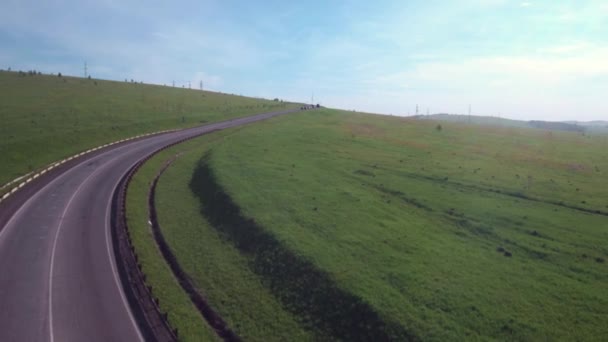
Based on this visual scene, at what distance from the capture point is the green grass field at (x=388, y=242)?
18.8 meters

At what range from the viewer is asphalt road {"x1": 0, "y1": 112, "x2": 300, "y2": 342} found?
59.6ft

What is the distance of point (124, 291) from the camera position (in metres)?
21.4

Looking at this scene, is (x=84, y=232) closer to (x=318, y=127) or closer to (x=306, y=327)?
(x=306, y=327)

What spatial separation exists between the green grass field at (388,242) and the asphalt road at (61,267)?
320cm

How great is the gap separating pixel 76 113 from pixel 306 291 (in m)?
73.9

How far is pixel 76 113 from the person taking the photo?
7688cm

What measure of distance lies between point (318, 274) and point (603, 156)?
2545 inches

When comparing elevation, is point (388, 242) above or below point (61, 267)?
above

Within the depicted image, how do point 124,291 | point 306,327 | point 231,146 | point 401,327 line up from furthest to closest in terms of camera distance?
point 231,146 < point 124,291 < point 306,327 < point 401,327

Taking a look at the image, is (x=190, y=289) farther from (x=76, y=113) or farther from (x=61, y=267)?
(x=76, y=113)

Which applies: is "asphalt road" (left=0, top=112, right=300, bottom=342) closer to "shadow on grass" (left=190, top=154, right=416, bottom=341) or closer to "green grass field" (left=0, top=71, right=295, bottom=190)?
"green grass field" (left=0, top=71, right=295, bottom=190)

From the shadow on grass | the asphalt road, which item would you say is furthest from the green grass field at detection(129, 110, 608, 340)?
the asphalt road

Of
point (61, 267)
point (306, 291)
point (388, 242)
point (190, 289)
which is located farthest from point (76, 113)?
point (306, 291)

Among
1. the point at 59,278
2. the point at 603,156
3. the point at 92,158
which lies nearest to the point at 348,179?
the point at 59,278
